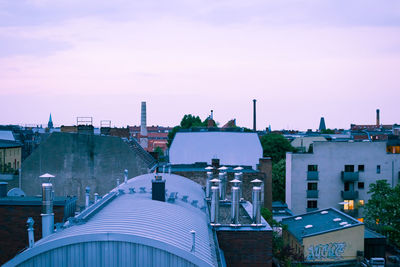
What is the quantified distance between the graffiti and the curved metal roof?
1903 centimetres

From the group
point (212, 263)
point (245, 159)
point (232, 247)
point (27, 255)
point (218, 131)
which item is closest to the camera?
point (27, 255)

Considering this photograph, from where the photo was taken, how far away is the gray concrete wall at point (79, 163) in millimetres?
36688

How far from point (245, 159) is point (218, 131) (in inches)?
228

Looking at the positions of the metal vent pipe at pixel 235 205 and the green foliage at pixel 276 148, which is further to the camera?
the green foliage at pixel 276 148

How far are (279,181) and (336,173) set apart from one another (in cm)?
1287

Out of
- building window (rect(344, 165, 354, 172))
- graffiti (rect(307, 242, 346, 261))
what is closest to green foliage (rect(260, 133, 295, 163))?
building window (rect(344, 165, 354, 172))

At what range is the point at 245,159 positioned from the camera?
53750 mm

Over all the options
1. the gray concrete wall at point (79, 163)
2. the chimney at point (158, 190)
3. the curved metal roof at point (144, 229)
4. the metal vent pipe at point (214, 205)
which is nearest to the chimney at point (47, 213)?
the curved metal roof at point (144, 229)

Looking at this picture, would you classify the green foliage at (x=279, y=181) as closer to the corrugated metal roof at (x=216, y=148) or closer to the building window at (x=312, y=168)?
the building window at (x=312, y=168)

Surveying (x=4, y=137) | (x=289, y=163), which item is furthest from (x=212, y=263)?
(x=4, y=137)

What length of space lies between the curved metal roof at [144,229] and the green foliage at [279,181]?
50.5 m

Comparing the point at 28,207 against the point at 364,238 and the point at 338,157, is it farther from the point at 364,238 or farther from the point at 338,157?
the point at 338,157


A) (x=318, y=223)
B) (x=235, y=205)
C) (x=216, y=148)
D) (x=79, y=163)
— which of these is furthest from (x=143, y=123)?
(x=235, y=205)

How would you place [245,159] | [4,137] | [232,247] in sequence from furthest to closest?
[4,137] < [245,159] < [232,247]
